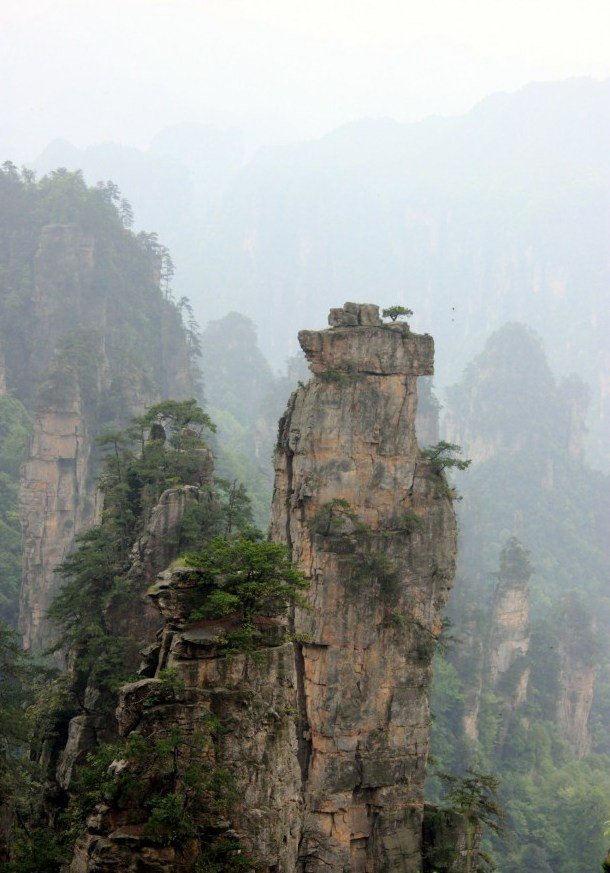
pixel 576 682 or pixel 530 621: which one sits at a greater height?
pixel 530 621

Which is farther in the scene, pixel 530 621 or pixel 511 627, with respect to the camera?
pixel 530 621

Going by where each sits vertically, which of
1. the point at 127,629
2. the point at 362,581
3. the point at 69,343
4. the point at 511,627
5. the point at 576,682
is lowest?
the point at 127,629

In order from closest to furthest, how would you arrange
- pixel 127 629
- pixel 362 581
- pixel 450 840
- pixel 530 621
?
pixel 450 840 → pixel 362 581 → pixel 127 629 → pixel 530 621

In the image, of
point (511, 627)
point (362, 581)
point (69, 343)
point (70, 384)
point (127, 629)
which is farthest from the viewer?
point (511, 627)

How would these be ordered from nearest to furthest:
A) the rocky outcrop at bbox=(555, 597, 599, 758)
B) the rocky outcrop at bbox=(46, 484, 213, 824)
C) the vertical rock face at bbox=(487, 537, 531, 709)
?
the rocky outcrop at bbox=(46, 484, 213, 824)
the vertical rock face at bbox=(487, 537, 531, 709)
the rocky outcrop at bbox=(555, 597, 599, 758)

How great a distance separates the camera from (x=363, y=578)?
2562cm

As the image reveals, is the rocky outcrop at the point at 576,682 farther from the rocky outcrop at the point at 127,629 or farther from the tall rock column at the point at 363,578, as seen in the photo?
the rocky outcrop at the point at 127,629

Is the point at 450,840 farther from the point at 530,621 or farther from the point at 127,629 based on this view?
the point at 530,621

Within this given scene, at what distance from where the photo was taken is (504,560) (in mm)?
52594

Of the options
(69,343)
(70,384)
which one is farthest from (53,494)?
(69,343)

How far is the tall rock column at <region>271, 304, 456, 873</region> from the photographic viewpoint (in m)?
25.1

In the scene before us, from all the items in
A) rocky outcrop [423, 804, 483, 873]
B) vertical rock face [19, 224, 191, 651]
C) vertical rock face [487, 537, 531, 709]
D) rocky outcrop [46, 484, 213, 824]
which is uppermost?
vertical rock face [19, 224, 191, 651]

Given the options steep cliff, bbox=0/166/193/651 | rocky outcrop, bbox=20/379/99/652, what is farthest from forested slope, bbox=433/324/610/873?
steep cliff, bbox=0/166/193/651

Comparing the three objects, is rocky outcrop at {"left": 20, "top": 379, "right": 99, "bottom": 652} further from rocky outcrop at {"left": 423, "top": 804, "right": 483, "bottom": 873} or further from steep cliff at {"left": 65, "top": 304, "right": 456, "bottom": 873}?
rocky outcrop at {"left": 423, "top": 804, "right": 483, "bottom": 873}
